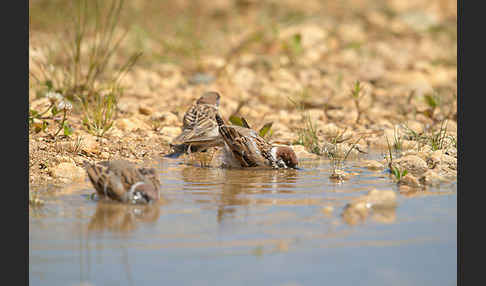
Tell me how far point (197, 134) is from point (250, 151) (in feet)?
3.26

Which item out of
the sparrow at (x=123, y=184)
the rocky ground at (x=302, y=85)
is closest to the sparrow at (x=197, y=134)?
the rocky ground at (x=302, y=85)

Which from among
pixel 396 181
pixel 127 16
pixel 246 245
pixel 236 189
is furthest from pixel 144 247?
pixel 127 16

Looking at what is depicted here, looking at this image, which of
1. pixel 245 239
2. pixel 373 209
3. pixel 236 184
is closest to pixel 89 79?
pixel 236 184

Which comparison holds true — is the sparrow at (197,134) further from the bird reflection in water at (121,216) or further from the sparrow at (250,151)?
the bird reflection in water at (121,216)

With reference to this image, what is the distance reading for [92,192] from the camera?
5445mm

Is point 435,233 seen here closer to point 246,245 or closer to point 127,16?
point 246,245

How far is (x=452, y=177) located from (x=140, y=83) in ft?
21.0

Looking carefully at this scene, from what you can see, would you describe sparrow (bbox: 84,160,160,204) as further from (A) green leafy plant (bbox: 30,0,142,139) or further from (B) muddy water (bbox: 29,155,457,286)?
(A) green leafy plant (bbox: 30,0,142,139)

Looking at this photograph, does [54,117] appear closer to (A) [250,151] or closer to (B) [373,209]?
(A) [250,151]

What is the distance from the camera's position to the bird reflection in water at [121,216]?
4.41 metres

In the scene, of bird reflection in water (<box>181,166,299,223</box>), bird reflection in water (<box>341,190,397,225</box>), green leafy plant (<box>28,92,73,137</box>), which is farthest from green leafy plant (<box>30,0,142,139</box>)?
bird reflection in water (<box>341,190,397,225</box>)

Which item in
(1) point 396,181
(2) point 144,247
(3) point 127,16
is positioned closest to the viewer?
(2) point 144,247

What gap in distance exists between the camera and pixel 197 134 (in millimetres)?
8023

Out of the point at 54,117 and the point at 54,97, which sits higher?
the point at 54,97
